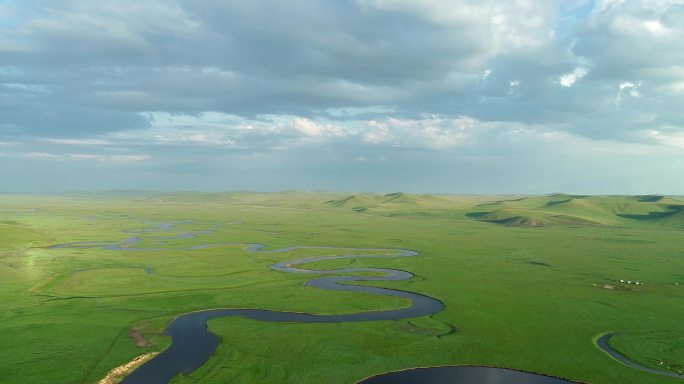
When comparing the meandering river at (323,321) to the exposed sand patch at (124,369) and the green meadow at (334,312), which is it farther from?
the green meadow at (334,312)

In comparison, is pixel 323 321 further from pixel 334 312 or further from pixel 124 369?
pixel 124 369

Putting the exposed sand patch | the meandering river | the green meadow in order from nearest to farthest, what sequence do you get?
the exposed sand patch < the meandering river < the green meadow

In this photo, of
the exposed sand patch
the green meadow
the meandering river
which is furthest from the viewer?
the green meadow

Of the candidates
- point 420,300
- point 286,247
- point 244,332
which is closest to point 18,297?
point 244,332

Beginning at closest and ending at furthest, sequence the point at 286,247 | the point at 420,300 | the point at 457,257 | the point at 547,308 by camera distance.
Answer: the point at 547,308 → the point at 420,300 → the point at 457,257 → the point at 286,247

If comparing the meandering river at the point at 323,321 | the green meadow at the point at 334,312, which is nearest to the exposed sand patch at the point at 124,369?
the meandering river at the point at 323,321

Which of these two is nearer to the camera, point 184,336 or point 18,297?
point 184,336

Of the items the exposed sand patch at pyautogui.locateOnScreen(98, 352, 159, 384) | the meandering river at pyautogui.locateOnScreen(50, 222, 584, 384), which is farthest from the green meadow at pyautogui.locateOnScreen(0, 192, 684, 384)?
the meandering river at pyautogui.locateOnScreen(50, 222, 584, 384)

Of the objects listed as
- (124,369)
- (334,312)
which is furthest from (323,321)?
(124,369)

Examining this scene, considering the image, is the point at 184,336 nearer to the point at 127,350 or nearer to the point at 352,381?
the point at 127,350

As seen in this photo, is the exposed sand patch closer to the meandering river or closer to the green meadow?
the meandering river
